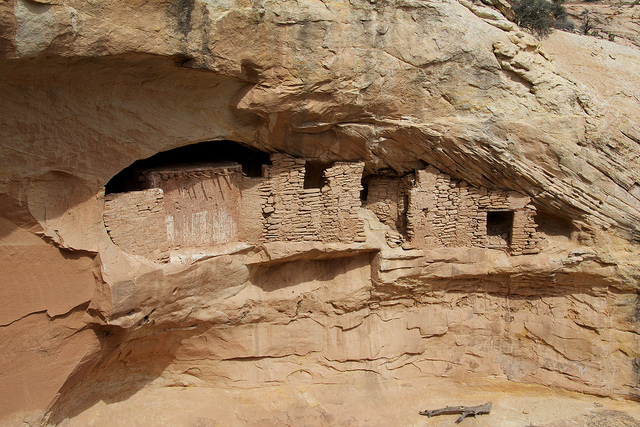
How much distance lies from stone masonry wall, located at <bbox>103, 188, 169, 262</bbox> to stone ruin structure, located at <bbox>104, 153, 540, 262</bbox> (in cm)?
1

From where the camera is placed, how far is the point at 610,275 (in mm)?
8727

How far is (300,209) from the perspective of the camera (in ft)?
28.0

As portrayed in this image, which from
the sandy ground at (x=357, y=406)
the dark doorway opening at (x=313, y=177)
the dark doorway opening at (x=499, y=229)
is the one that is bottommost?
the sandy ground at (x=357, y=406)

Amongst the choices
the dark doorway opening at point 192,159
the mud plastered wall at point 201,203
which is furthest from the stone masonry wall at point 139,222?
the dark doorway opening at point 192,159

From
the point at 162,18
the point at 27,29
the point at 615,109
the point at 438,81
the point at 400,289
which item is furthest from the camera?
the point at 400,289

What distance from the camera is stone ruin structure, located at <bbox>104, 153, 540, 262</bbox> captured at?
773cm

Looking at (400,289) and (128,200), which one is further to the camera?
(400,289)

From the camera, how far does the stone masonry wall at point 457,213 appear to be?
875cm

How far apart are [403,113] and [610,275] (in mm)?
4274

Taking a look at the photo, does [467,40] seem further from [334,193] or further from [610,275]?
[610,275]

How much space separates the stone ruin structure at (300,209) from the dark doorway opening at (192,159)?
0.38 m

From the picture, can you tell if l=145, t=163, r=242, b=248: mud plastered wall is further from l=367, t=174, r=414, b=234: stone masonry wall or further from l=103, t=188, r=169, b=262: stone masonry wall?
l=367, t=174, r=414, b=234: stone masonry wall

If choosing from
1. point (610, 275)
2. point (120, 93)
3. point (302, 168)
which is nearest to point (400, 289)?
point (302, 168)

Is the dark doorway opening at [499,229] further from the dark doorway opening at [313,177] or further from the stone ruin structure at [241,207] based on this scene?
the dark doorway opening at [313,177]
